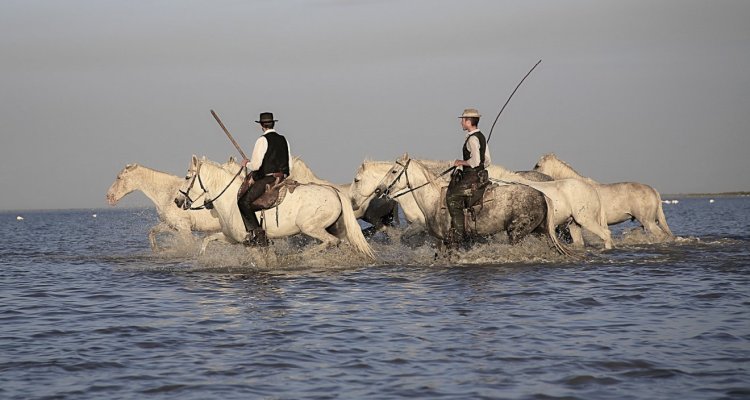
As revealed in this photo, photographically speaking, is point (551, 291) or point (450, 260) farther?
point (450, 260)

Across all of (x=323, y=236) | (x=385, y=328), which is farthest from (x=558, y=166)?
(x=385, y=328)

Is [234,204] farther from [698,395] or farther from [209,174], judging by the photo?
[698,395]

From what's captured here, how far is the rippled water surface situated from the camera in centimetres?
780

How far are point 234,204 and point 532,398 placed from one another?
31.6 ft

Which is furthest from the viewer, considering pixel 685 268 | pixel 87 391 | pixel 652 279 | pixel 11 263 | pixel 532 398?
pixel 11 263

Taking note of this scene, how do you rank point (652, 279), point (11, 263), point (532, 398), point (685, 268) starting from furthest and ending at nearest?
point (11, 263) < point (685, 268) < point (652, 279) < point (532, 398)

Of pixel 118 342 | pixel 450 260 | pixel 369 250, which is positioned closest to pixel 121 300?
pixel 118 342

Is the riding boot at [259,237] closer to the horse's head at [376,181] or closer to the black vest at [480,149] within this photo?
the horse's head at [376,181]

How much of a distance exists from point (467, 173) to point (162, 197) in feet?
27.0

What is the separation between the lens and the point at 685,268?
626 inches

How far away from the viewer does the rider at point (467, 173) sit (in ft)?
51.5

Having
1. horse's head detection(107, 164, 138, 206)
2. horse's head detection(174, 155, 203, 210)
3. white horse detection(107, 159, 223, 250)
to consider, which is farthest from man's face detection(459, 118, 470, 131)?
horse's head detection(107, 164, 138, 206)

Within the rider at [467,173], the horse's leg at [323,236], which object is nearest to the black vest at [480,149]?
the rider at [467,173]

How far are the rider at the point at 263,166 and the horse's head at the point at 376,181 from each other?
216 centimetres
